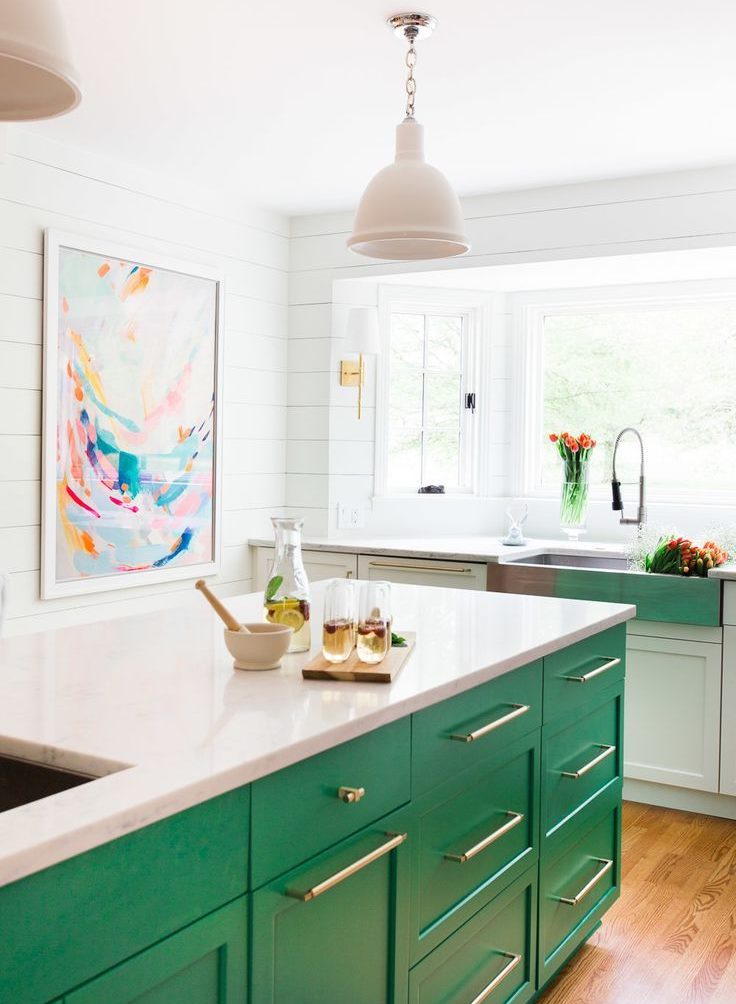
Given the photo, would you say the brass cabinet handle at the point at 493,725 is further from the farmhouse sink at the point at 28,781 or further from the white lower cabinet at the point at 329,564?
the white lower cabinet at the point at 329,564

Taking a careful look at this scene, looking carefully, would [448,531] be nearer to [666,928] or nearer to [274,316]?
[274,316]

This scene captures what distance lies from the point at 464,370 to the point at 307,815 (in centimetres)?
382

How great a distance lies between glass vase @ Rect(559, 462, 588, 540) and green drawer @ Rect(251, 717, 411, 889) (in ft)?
9.75

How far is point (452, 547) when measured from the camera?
171 inches

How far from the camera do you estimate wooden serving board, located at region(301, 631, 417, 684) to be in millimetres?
1793

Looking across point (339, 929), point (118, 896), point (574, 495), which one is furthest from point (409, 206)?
point (574, 495)

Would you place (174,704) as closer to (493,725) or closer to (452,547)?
(493,725)

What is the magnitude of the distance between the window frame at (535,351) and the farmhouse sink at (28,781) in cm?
376

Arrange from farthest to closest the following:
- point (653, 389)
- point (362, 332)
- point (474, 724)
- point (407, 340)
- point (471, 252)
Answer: point (407, 340) → point (653, 389) → point (362, 332) → point (471, 252) → point (474, 724)

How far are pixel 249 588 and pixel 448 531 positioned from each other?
1024 mm

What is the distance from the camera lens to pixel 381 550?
4.28m

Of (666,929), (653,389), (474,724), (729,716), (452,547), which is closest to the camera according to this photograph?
(474,724)

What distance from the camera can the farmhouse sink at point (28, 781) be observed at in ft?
4.58

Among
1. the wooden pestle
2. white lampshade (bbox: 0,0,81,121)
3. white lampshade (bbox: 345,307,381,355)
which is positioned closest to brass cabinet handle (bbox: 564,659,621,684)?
the wooden pestle
